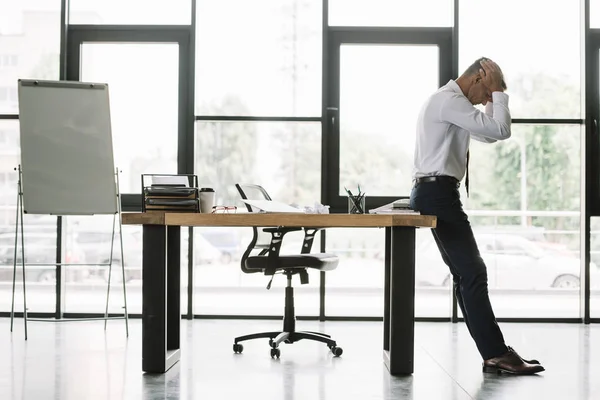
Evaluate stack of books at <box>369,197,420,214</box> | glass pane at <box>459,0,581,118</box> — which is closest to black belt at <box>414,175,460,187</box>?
stack of books at <box>369,197,420,214</box>

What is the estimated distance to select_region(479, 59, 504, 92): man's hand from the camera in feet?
12.2

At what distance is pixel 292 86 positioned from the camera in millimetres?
5871

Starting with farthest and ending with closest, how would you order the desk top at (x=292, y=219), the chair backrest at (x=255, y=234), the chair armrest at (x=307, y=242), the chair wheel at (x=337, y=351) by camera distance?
the chair armrest at (x=307, y=242)
the chair backrest at (x=255, y=234)
the chair wheel at (x=337, y=351)
the desk top at (x=292, y=219)

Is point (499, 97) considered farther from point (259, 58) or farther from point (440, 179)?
point (259, 58)

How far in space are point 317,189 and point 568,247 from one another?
201 cm

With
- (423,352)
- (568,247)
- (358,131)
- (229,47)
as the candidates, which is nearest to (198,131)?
(229,47)

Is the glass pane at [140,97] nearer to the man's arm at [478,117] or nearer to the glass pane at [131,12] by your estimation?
the glass pane at [131,12]

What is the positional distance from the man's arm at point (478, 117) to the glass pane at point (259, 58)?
227 centimetres

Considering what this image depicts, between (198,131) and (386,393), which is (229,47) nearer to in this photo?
(198,131)

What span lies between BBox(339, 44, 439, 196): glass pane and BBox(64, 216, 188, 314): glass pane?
1.57m

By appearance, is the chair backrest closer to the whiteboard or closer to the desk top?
the desk top

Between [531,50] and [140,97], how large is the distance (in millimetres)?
3089

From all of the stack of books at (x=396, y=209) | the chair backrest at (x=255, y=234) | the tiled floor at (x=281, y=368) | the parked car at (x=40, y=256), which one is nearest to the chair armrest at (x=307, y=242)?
the chair backrest at (x=255, y=234)

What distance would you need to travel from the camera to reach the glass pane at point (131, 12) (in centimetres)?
586
